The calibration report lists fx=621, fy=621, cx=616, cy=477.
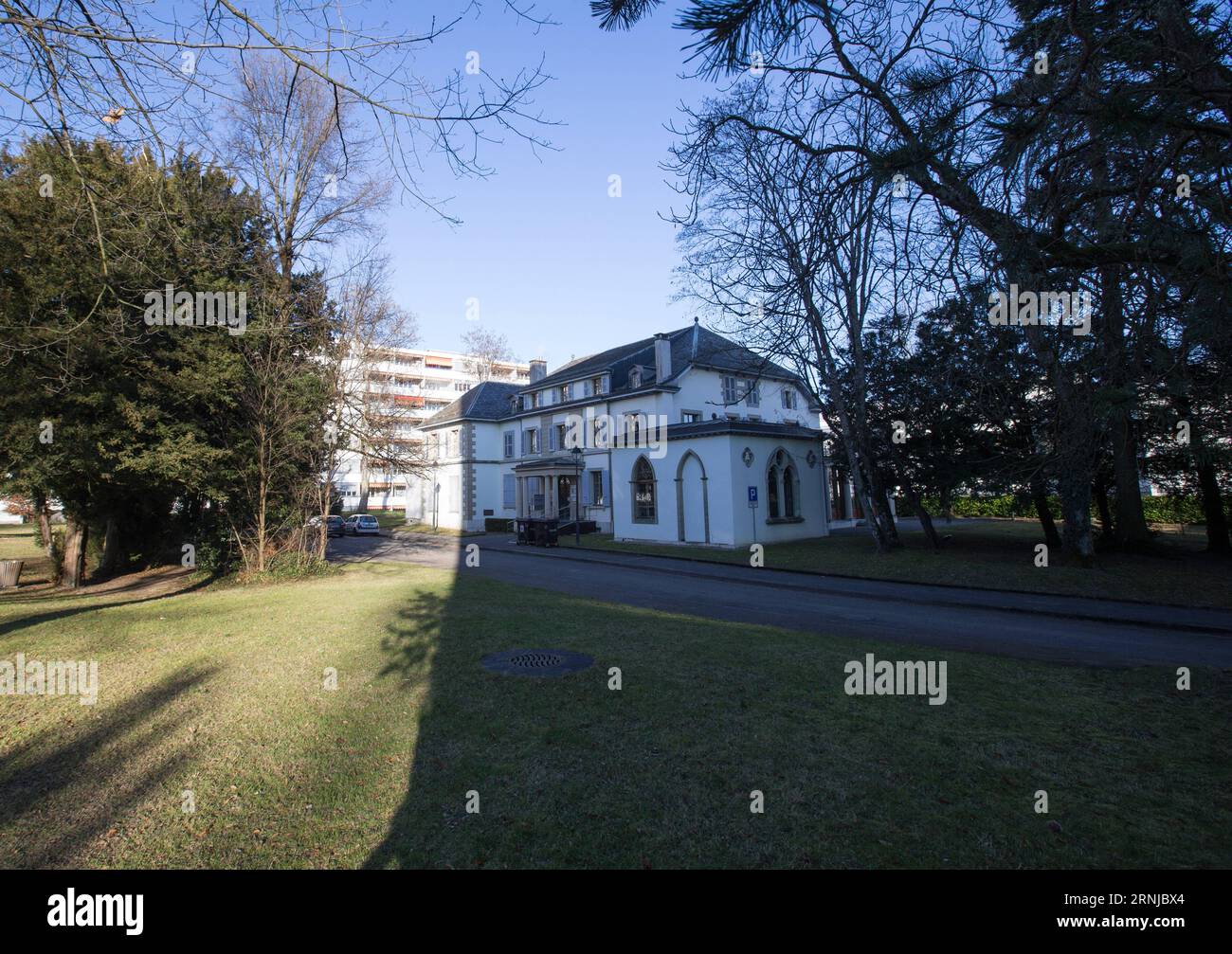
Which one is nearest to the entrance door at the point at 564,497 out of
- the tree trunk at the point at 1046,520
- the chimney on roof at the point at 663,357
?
the chimney on roof at the point at 663,357

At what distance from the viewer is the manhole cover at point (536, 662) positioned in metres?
7.07

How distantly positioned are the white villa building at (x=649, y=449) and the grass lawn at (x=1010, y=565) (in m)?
1.98

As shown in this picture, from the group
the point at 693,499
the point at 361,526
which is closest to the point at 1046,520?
the point at 693,499

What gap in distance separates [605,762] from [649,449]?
2422 cm

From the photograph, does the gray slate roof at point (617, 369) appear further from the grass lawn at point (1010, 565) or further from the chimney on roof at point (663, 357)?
the grass lawn at point (1010, 565)

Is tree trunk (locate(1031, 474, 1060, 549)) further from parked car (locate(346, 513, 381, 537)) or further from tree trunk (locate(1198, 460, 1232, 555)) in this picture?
parked car (locate(346, 513, 381, 537))

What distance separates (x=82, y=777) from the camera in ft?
15.0

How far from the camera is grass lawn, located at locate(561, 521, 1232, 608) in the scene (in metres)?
14.5

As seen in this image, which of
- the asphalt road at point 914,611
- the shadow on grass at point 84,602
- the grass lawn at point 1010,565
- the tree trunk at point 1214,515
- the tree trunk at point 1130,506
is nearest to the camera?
the asphalt road at point 914,611

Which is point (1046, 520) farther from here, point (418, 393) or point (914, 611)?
point (418, 393)

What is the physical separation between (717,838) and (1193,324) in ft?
15.7
